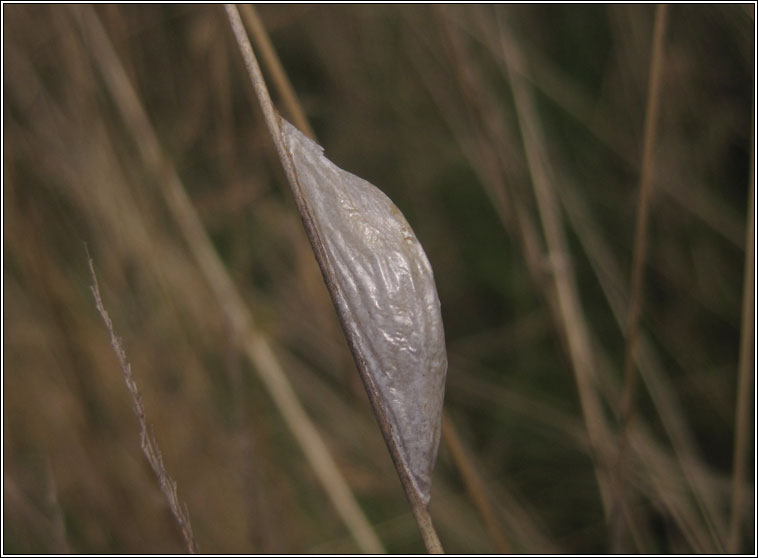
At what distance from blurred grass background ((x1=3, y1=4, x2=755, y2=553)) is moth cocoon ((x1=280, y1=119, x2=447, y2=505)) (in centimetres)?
43

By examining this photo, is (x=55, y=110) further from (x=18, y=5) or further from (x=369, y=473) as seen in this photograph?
(x=369, y=473)

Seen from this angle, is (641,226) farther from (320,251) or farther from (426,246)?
(426,246)

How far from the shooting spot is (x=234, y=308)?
32.2 inches

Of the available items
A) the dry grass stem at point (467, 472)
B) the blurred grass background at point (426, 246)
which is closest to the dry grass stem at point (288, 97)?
the dry grass stem at point (467, 472)

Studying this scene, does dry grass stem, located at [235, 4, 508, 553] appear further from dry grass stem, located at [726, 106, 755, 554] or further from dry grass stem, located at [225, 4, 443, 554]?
dry grass stem, located at [726, 106, 755, 554]

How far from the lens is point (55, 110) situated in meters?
0.92

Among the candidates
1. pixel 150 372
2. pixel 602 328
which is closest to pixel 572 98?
pixel 602 328

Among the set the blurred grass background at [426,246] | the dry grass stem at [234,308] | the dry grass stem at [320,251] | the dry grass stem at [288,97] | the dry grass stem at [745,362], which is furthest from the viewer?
the blurred grass background at [426,246]

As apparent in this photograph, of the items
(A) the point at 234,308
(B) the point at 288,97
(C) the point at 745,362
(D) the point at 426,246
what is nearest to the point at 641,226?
(C) the point at 745,362

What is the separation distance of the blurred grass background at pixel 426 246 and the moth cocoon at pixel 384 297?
43 cm

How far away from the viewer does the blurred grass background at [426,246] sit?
0.88 m

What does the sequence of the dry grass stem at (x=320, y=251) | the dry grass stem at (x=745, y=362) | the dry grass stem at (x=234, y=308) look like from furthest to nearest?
the dry grass stem at (x=234, y=308) < the dry grass stem at (x=745, y=362) < the dry grass stem at (x=320, y=251)

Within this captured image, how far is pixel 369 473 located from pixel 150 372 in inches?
14.4

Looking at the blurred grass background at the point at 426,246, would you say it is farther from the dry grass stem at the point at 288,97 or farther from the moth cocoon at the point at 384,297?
the moth cocoon at the point at 384,297
